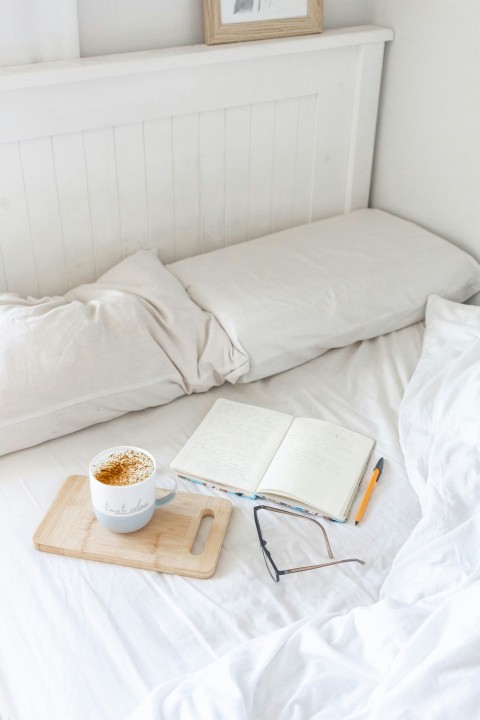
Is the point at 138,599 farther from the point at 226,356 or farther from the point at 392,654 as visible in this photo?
the point at 226,356

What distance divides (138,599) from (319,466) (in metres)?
0.37

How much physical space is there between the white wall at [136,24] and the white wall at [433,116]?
49 centimetres

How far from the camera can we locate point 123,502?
107cm

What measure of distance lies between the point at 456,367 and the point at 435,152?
0.63 m

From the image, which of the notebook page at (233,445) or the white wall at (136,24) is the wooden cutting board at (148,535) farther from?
the white wall at (136,24)

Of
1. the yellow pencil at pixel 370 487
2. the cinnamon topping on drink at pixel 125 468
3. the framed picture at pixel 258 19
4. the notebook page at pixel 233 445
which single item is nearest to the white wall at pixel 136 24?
the framed picture at pixel 258 19

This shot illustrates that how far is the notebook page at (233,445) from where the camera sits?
1.23 meters

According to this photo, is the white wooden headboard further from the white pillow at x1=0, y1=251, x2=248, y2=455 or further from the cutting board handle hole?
the cutting board handle hole

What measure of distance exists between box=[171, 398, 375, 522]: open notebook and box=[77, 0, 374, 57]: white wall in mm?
760

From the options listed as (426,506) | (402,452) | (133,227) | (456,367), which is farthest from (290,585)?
(133,227)

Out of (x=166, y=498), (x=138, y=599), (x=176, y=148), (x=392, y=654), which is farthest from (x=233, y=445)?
(x=176, y=148)

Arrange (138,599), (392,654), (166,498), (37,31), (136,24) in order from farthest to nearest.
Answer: (136,24) → (37,31) → (166,498) → (138,599) → (392,654)

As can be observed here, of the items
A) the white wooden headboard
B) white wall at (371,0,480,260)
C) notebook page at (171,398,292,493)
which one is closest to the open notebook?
notebook page at (171,398,292,493)

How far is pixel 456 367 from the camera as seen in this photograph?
1.38 meters
